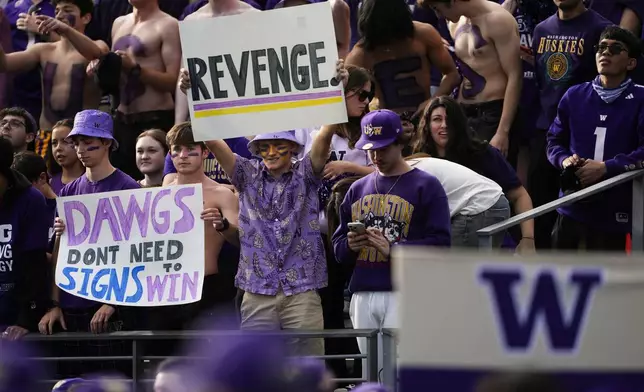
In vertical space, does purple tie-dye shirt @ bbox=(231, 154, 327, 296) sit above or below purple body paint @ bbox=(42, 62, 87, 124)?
below

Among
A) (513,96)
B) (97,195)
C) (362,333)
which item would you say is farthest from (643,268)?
(513,96)

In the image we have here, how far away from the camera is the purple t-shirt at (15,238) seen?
27.9 feet

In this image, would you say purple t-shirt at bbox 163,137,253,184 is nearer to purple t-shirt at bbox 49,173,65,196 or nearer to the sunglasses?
purple t-shirt at bbox 49,173,65,196

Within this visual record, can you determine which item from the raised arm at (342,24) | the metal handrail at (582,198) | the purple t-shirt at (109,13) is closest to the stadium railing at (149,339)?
the metal handrail at (582,198)

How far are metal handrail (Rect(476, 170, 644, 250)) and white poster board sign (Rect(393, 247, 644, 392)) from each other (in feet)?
12.8

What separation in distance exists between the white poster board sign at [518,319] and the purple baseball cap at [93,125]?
535cm

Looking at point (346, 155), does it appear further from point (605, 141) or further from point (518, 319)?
point (518, 319)

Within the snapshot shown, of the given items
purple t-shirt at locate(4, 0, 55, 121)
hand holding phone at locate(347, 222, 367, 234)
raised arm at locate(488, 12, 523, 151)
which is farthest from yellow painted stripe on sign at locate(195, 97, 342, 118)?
purple t-shirt at locate(4, 0, 55, 121)

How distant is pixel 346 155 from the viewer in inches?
355

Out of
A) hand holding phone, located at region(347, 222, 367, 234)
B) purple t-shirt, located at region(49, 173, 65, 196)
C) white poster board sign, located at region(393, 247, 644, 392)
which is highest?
purple t-shirt, located at region(49, 173, 65, 196)

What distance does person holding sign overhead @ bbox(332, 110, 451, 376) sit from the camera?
778 cm

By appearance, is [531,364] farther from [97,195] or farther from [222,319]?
[97,195]

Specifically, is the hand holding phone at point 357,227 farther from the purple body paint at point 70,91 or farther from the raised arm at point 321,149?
the purple body paint at point 70,91

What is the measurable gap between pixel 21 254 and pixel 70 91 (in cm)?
246
